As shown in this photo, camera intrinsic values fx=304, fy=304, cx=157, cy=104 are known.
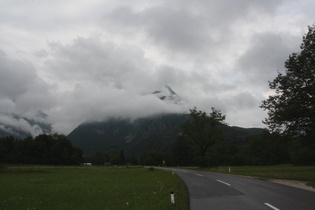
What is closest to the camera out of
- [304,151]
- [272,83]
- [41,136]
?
[272,83]

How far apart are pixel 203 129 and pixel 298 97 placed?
41791 millimetres

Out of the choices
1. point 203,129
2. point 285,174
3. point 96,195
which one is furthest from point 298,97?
point 203,129

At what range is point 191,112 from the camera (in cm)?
7550

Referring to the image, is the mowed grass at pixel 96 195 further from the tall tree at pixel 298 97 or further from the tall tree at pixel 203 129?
the tall tree at pixel 203 129

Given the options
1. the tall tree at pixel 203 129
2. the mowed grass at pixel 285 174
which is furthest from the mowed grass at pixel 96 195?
the tall tree at pixel 203 129

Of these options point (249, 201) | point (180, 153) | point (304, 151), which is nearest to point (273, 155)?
point (304, 151)

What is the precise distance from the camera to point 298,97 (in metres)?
32.4

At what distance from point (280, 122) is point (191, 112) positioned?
42015 millimetres

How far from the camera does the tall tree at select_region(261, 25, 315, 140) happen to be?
31.4m

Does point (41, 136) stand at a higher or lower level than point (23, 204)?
higher

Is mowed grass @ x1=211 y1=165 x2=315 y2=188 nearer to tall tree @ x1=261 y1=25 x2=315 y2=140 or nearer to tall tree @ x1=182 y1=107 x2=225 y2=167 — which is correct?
tall tree @ x1=261 y1=25 x2=315 y2=140

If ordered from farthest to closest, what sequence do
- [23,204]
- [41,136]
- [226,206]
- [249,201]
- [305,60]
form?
[41,136], [305,60], [23,204], [249,201], [226,206]

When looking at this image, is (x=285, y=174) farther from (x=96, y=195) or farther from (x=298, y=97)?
(x=96, y=195)

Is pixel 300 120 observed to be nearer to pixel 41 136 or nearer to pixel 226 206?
pixel 226 206
